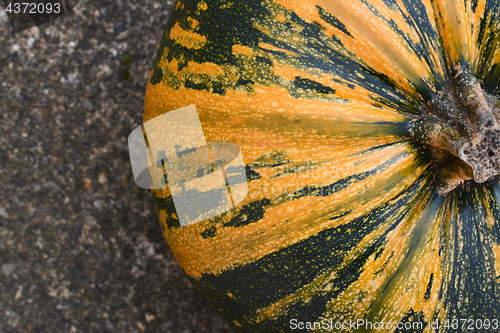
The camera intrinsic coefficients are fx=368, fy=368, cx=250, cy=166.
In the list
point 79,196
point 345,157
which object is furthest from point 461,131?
point 79,196

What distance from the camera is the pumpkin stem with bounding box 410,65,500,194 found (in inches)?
21.8

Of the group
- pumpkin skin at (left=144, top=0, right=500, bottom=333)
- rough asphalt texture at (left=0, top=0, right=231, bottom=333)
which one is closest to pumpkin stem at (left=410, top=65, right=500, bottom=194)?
pumpkin skin at (left=144, top=0, right=500, bottom=333)

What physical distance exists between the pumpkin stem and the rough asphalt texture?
0.85 m

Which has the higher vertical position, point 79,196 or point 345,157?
point 345,157

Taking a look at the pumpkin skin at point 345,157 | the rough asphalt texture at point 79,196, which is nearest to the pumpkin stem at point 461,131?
the pumpkin skin at point 345,157

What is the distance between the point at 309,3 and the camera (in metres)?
0.64

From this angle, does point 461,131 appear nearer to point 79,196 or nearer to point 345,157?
point 345,157

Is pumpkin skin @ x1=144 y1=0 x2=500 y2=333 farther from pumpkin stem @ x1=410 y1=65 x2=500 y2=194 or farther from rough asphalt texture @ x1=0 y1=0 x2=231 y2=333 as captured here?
rough asphalt texture @ x1=0 y1=0 x2=231 y2=333

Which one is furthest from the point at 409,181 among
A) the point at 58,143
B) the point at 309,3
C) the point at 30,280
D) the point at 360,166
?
the point at 30,280

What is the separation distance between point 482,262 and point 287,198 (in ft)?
1.26

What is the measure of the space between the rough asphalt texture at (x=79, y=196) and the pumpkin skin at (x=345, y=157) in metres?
0.56

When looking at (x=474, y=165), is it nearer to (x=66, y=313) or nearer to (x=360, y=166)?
(x=360, y=166)

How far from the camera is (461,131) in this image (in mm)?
594

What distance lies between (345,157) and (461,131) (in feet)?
0.61
